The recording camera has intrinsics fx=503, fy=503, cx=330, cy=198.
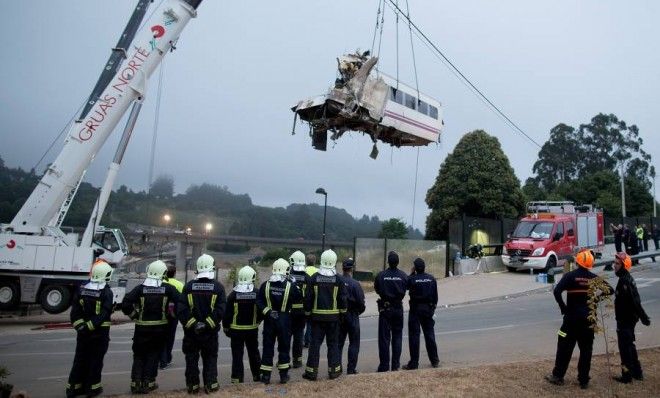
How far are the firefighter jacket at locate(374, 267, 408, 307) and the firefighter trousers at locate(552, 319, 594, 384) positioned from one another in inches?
98.6

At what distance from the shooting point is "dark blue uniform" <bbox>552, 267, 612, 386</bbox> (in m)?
7.01

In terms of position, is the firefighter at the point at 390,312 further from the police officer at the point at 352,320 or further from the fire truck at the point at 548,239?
the fire truck at the point at 548,239

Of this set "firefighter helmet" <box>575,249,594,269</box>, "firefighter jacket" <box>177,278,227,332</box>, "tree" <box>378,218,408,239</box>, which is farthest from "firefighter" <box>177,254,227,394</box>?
"tree" <box>378,218,408,239</box>

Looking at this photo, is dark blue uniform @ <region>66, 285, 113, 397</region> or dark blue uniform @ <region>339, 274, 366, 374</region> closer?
dark blue uniform @ <region>66, 285, 113, 397</region>

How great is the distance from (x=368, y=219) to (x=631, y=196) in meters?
89.2

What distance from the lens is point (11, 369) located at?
8.85 metres

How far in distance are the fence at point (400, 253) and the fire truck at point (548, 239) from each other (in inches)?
117

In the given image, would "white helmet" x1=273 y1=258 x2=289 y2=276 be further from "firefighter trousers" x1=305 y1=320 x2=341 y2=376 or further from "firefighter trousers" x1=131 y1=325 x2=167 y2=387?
"firefighter trousers" x1=131 y1=325 x2=167 y2=387

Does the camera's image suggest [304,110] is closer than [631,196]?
Yes

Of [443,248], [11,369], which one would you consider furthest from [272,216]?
[11,369]

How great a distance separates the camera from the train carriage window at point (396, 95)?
50.8 ft

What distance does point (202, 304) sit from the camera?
7.02m

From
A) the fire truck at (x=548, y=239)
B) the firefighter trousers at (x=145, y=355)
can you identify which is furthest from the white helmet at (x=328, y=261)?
the fire truck at (x=548, y=239)

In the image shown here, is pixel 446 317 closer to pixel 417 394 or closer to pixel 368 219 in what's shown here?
pixel 417 394
